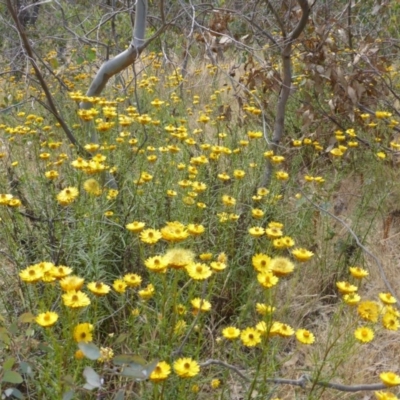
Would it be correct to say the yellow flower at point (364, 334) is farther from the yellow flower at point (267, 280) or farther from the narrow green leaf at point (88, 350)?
the narrow green leaf at point (88, 350)

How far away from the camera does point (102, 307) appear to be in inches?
72.6

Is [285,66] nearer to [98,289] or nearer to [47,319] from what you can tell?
[98,289]

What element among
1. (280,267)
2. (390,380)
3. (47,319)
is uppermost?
(280,267)

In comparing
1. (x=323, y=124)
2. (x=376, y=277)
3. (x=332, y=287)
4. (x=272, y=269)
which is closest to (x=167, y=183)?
(x=332, y=287)

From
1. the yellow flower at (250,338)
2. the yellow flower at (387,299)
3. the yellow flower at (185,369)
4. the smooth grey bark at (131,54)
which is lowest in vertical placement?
the yellow flower at (250,338)

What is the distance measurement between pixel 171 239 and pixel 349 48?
2.71 meters

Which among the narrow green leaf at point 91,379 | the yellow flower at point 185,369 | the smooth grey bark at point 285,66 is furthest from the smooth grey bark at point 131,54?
the narrow green leaf at point 91,379

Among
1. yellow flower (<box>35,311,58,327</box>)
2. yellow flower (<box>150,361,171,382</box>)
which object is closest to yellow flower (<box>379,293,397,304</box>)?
yellow flower (<box>150,361,171,382</box>)

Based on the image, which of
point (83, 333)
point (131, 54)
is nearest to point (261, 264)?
point (83, 333)

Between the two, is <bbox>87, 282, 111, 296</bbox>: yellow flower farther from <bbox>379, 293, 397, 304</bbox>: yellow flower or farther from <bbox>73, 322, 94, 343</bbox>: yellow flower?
<bbox>379, 293, 397, 304</bbox>: yellow flower

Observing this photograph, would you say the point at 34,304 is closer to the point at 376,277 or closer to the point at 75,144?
the point at 75,144

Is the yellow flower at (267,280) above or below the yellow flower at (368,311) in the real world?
above

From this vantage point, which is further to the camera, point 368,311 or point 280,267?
point 368,311

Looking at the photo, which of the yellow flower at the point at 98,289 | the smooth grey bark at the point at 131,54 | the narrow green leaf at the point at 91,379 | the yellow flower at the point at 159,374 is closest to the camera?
the narrow green leaf at the point at 91,379
